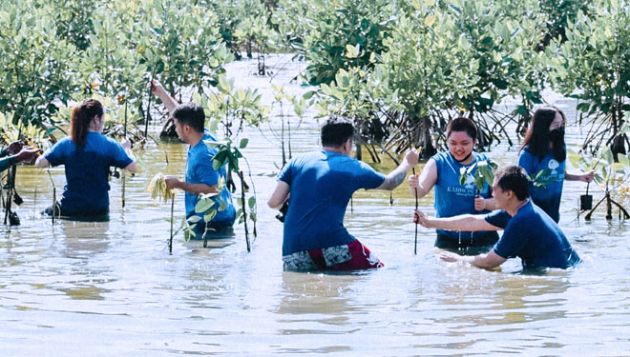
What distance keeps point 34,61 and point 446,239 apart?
861 centimetres

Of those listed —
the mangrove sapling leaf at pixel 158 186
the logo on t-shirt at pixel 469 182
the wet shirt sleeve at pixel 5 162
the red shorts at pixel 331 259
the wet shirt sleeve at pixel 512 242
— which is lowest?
the red shorts at pixel 331 259

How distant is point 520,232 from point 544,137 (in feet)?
5.03

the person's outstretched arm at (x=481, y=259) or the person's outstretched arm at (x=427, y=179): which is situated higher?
the person's outstretched arm at (x=427, y=179)

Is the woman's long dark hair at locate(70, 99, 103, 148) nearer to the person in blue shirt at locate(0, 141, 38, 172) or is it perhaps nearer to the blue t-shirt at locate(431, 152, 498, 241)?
the person in blue shirt at locate(0, 141, 38, 172)

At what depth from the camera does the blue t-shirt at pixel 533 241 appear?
942 cm

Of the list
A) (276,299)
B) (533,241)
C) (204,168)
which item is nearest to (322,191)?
(276,299)

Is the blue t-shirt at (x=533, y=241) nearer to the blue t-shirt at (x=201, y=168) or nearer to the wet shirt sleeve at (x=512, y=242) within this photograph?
the wet shirt sleeve at (x=512, y=242)

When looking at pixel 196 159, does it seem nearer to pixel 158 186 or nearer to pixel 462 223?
pixel 158 186

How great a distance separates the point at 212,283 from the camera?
9.84 meters

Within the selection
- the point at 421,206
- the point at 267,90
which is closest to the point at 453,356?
the point at 421,206

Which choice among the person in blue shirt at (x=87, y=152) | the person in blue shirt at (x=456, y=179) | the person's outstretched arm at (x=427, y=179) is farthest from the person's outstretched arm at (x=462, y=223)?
the person in blue shirt at (x=87, y=152)

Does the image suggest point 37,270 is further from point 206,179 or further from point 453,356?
point 453,356

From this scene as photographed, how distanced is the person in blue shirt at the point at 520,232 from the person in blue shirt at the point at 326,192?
534mm

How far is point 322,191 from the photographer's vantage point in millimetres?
9648
